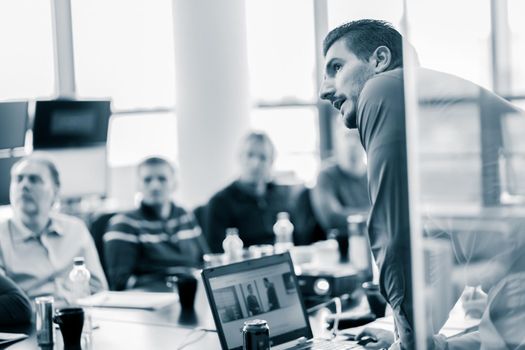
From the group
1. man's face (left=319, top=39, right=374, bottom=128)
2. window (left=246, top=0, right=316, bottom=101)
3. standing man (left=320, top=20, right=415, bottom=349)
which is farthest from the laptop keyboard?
window (left=246, top=0, right=316, bottom=101)

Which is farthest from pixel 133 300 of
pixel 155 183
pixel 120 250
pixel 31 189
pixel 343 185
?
pixel 343 185

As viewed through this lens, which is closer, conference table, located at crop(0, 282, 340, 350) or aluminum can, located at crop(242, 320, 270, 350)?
aluminum can, located at crop(242, 320, 270, 350)

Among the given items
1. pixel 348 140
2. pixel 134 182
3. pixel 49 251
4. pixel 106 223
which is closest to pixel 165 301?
pixel 49 251

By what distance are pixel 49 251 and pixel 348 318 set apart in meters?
1.51

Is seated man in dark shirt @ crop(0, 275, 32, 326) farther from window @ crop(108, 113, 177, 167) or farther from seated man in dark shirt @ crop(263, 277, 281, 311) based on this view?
window @ crop(108, 113, 177, 167)

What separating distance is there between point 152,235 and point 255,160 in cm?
88

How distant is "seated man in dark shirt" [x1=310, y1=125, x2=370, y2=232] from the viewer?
16.3 feet

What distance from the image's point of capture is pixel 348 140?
5.11m

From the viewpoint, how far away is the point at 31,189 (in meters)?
3.19

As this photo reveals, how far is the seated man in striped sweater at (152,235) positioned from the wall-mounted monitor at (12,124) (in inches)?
27.3

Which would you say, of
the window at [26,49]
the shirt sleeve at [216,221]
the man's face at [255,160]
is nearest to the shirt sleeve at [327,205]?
the man's face at [255,160]

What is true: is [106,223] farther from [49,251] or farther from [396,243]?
[396,243]

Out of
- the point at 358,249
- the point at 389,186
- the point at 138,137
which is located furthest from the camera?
the point at 138,137

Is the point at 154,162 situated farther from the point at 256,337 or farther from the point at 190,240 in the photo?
the point at 256,337
